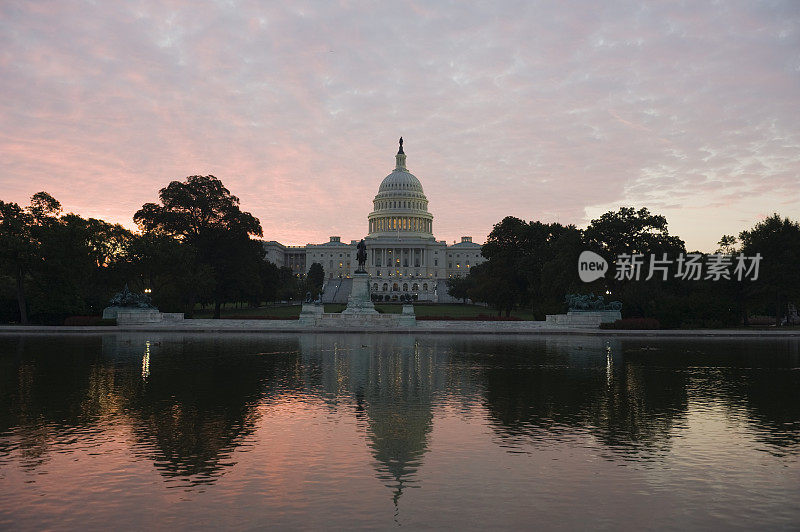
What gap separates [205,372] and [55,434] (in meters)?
9.48

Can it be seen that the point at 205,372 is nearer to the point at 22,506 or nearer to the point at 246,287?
the point at 22,506

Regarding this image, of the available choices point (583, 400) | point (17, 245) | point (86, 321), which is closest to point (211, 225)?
point (86, 321)

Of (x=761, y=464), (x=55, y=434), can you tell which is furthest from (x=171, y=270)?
(x=761, y=464)

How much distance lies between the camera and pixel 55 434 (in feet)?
42.0

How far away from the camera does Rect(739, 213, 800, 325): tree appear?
2040 inches

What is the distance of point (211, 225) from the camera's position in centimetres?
6225

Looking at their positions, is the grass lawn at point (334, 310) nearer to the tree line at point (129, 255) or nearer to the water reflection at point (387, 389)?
the tree line at point (129, 255)

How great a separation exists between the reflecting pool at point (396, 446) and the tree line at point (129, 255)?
30.2 meters

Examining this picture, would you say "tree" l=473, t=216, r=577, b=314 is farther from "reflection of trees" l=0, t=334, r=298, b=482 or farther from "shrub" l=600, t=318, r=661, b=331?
"reflection of trees" l=0, t=334, r=298, b=482

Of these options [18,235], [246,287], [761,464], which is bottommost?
[761,464]

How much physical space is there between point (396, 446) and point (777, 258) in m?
53.9

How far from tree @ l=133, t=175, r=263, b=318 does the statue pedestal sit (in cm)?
1335

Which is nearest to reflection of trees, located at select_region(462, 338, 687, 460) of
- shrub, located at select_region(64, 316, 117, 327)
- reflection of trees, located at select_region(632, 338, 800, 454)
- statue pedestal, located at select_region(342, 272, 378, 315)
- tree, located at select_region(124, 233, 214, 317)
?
reflection of trees, located at select_region(632, 338, 800, 454)

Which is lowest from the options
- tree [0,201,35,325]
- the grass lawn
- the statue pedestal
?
the grass lawn
